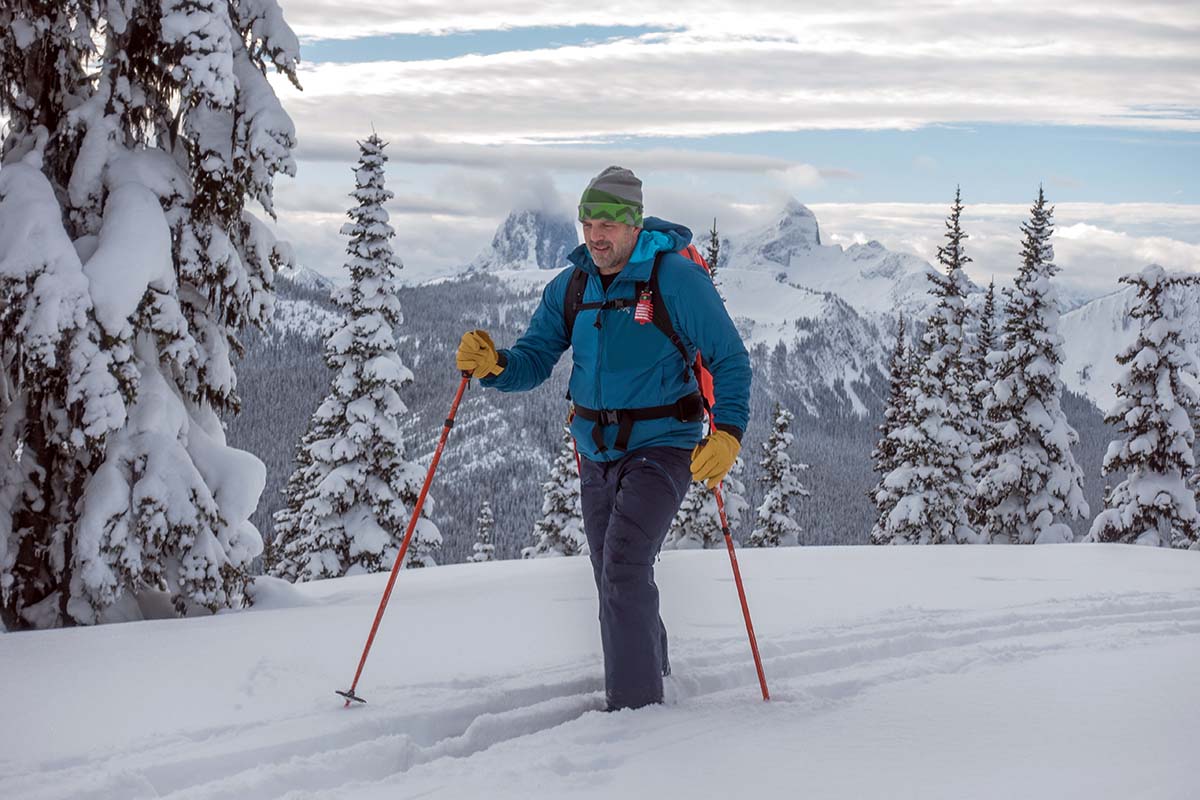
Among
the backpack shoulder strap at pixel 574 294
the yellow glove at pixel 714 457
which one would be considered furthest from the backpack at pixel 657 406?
the yellow glove at pixel 714 457

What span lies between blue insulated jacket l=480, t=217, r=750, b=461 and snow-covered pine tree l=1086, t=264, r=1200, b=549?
22.2m

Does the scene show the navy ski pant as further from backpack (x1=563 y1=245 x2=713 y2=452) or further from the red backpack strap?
the red backpack strap

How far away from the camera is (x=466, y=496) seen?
166m

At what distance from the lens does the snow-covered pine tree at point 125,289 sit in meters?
7.39

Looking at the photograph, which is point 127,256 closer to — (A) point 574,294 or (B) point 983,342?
(A) point 574,294

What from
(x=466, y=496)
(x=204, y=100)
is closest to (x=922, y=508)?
(x=204, y=100)

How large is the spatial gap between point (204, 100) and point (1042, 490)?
25.0 metres

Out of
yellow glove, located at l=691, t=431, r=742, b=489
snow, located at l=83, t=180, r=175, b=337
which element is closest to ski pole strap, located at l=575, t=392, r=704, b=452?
yellow glove, located at l=691, t=431, r=742, b=489

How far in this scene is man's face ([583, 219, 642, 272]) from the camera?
5273 mm

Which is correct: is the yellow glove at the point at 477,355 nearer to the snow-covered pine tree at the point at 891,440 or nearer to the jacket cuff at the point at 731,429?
the jacket cuff at the point at 731,429

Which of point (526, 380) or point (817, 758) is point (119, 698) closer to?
point (526, 380)

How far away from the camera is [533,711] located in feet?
16.8

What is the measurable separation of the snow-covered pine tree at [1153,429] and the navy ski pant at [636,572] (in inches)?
883

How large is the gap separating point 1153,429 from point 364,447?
743 inches
